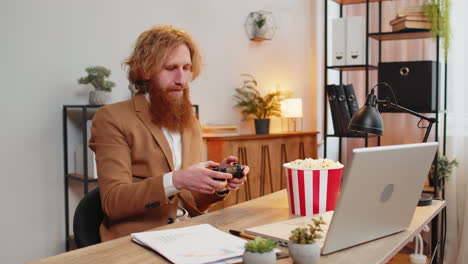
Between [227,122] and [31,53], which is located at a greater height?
[31,53]

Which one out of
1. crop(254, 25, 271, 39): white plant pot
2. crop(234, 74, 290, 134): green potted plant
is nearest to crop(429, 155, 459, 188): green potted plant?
crop(234, 74, 290, 134): green potted plant

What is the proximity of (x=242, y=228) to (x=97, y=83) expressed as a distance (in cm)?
177

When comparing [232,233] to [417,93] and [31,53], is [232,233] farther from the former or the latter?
[417,93]

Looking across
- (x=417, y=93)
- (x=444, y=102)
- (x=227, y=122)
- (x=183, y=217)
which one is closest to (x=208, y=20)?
(x=227, y=122)

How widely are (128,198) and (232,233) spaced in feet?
1.53

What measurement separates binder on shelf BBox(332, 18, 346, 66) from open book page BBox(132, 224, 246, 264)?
2769mm

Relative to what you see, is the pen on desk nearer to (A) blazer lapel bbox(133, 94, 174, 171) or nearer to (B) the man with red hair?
(B) the man with red hair

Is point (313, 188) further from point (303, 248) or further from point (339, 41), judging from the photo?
point (339, 41)

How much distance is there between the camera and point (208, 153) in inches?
144

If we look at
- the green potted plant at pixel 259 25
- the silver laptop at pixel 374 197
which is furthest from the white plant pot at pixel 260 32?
the silver laptop at pixel 374 197

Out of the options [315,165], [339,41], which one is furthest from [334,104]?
[315,165]

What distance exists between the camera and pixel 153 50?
189 centimetres

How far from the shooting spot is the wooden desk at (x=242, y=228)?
114 centimetres

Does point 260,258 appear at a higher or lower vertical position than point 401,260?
higher
